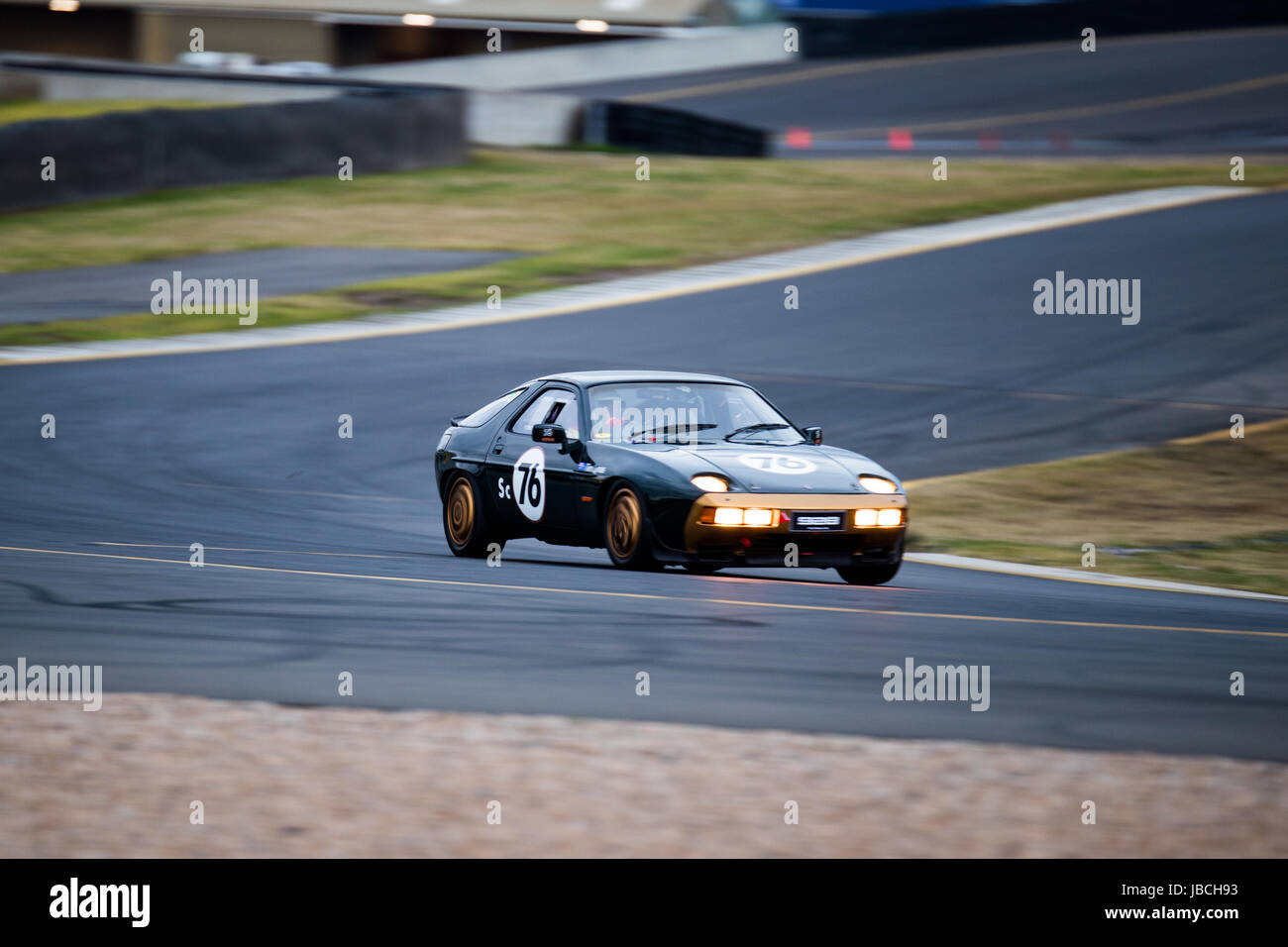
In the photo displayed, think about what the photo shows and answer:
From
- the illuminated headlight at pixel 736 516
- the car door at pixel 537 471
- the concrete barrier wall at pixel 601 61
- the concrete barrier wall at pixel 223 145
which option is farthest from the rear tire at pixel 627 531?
the concrete barrier wall at pixel 601 61

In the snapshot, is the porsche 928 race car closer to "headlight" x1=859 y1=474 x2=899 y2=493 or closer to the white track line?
"headlight" x1=859 y1=474 x2=899 y2=493

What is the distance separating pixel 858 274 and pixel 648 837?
2244cm

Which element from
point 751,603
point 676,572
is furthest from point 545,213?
point 751,603

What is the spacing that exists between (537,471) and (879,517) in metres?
2.27

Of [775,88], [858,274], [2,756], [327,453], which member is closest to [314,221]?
[858,274]

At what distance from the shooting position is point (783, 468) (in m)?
11.4

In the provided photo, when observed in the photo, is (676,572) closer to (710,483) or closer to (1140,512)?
(710,483)

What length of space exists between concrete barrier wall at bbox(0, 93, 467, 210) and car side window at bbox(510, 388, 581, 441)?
789 inches

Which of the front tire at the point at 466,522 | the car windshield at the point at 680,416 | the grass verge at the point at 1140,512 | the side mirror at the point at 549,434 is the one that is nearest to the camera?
the side mirror at the point at 549,434

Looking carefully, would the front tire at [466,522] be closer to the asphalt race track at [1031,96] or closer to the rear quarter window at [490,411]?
the rear quarter window at [490,411]

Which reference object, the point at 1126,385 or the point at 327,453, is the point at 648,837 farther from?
the point at 1126,385

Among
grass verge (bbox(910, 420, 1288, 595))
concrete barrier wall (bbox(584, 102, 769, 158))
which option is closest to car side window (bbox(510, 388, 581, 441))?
grass verge (bbox(910, 420, 1288, 595))

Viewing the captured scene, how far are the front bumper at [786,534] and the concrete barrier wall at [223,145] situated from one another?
22.2 m

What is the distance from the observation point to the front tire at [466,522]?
42.7 feet
